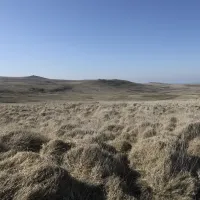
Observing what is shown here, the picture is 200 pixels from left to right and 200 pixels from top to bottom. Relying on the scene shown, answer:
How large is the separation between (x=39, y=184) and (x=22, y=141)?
122 inches

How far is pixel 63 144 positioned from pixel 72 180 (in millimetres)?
2137

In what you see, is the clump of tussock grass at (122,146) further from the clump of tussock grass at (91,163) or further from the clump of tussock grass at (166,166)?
the clump of tussock grass at (91,163)

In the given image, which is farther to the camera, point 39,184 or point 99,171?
point 99,171

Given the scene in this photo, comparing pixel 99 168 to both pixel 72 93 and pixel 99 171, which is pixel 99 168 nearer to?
pixel 99 171

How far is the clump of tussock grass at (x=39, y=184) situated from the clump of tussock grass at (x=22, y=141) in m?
1.81

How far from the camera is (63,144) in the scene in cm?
714

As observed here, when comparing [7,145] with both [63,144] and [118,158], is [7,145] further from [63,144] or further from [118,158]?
[118,158]

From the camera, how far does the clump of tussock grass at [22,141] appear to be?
717cm

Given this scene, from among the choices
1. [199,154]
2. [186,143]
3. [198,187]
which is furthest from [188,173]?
[186,143]

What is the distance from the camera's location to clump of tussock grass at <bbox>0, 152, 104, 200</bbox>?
173 inches

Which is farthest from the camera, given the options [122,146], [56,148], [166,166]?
[122,146]

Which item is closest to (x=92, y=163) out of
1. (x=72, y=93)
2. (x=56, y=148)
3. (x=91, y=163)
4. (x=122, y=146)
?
(x=91, y=163)

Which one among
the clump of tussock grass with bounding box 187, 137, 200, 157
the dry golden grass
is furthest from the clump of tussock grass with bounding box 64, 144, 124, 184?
the clump of tussock grass with bounding box 187, 137, 200, 157

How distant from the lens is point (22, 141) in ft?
24.4
